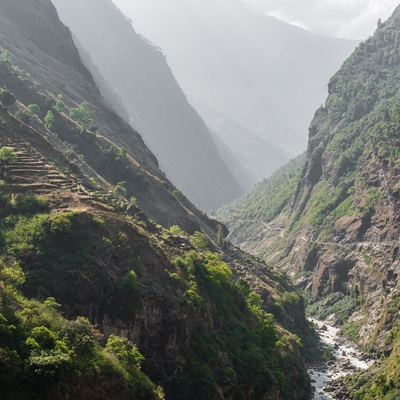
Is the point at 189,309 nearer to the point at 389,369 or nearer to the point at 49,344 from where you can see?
the point at 49,344

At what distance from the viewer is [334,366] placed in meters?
102

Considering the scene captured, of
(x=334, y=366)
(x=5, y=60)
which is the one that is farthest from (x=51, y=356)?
(x=5, y=60)

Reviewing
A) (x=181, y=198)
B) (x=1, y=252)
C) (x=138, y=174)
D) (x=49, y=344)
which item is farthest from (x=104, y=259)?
(x=181, y=198)

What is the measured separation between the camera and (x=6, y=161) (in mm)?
68688

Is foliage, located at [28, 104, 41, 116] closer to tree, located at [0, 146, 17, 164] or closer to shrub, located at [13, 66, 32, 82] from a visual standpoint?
shrub, located at [13, 66, 32, 82]

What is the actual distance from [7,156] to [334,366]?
67608mm

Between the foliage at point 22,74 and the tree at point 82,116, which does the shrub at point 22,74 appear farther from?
the tree at point 82,116

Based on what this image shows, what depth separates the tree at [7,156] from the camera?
68500 mm

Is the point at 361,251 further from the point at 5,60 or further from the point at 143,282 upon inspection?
the point at 5,60

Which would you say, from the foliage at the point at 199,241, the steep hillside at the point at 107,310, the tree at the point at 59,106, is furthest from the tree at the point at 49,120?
the foliage at the point at 199,241

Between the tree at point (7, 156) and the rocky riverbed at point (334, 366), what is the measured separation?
53.5 metres

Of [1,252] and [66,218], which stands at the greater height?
[66,218]

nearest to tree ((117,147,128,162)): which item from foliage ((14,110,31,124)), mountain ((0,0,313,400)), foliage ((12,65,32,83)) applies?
mountain ((0,0,313,400))

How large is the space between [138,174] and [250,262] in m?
33.2
